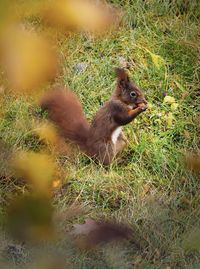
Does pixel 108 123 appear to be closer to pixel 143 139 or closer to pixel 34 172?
pixel 143 139

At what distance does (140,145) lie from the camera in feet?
12.6

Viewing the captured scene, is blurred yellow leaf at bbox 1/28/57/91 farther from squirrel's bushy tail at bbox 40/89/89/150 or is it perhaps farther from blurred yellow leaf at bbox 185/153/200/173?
squirrel's bushy tail at bbox 40/89/89/150

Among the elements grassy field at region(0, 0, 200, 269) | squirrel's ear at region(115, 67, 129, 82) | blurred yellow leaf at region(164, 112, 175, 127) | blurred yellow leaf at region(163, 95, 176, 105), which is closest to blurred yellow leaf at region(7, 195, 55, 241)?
grassy field at region(0, 0, 200, 269)

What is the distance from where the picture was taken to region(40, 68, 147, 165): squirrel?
372cm

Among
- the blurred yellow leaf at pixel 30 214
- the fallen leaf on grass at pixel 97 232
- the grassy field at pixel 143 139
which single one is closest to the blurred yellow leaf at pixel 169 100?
the grassy field at pixel 143 139

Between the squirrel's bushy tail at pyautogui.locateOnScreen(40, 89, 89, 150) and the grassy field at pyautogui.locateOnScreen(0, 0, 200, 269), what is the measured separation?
128 millimetres

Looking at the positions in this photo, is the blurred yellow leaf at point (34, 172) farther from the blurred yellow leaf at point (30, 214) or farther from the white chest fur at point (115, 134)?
the white chest fur at point (115, 134)

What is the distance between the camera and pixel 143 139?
3.91 m

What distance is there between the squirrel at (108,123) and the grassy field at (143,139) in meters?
0.07

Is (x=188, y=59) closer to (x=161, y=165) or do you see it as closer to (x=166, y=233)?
(x=161, y=165)

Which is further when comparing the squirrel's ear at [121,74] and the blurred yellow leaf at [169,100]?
the blurred yellow leaf at [169,100]

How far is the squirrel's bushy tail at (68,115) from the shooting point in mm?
3807

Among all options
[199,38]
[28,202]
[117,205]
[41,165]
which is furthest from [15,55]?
[199,38]

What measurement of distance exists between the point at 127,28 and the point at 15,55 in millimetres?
3850
